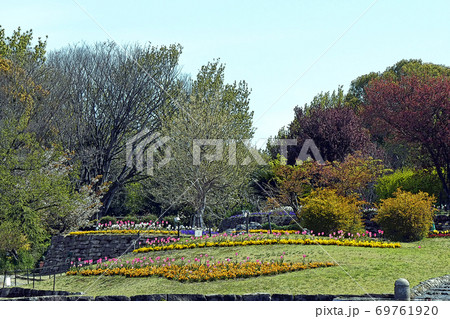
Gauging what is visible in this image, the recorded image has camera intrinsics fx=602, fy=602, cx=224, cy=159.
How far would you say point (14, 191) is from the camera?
25156 millimetres

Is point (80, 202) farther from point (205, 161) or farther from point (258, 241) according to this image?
point (258, 241)

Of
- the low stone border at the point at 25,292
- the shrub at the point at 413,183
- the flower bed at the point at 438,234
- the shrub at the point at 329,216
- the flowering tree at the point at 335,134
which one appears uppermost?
the flowering tree at the point at 335,134

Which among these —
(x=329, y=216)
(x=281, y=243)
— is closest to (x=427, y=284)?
(x=281, y=243)

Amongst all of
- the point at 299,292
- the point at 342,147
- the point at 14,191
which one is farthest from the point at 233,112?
the point at 299,292

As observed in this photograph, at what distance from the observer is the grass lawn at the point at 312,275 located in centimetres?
1424

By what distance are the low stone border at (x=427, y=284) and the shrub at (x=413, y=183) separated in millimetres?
18271

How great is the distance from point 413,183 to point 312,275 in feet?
65.1

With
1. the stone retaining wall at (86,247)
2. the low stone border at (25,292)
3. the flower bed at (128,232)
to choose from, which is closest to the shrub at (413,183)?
the flower bed at (128,232)

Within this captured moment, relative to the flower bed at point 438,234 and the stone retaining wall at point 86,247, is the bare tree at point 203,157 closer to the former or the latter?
the stone retaining wall at point 86,247

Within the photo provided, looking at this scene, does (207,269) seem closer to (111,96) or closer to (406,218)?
(406,218)

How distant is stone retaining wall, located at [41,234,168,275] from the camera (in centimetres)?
2714

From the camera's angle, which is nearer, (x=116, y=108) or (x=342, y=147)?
(x=342, y=147)

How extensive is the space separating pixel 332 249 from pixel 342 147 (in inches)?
648

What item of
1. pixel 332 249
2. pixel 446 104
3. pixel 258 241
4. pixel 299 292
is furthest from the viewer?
pixel 446 104
